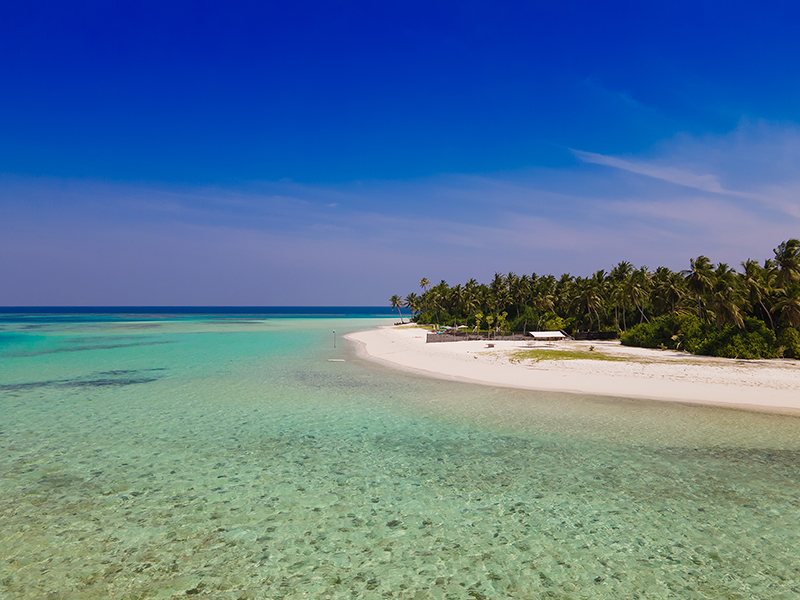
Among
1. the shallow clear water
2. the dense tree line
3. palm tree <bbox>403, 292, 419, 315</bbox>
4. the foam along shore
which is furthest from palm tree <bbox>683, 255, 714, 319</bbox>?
palm tree <bbox>403, 292, 419, 315</bbox>

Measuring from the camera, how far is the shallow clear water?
9.45 m

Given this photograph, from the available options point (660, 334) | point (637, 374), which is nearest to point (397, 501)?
point (637, 374)

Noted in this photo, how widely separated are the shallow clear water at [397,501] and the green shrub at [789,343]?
26.9 metres

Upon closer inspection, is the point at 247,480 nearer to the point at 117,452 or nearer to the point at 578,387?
the point at 117,452

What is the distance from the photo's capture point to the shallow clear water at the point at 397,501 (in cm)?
945

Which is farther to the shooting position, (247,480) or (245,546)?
(247,480)

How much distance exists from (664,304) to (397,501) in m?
72.2

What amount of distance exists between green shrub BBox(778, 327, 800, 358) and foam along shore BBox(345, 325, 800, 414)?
320 centimetres

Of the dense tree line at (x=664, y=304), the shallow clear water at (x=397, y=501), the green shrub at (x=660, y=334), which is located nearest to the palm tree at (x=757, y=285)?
the dense tree line at (x=664, y=304)

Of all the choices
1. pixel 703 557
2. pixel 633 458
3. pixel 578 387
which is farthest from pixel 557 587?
pixel 578 387

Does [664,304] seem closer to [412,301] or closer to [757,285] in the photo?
[757,285]

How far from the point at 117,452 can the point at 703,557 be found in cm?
1962

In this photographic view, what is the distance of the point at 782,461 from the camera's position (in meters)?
16.4

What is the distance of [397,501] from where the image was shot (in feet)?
43.5
